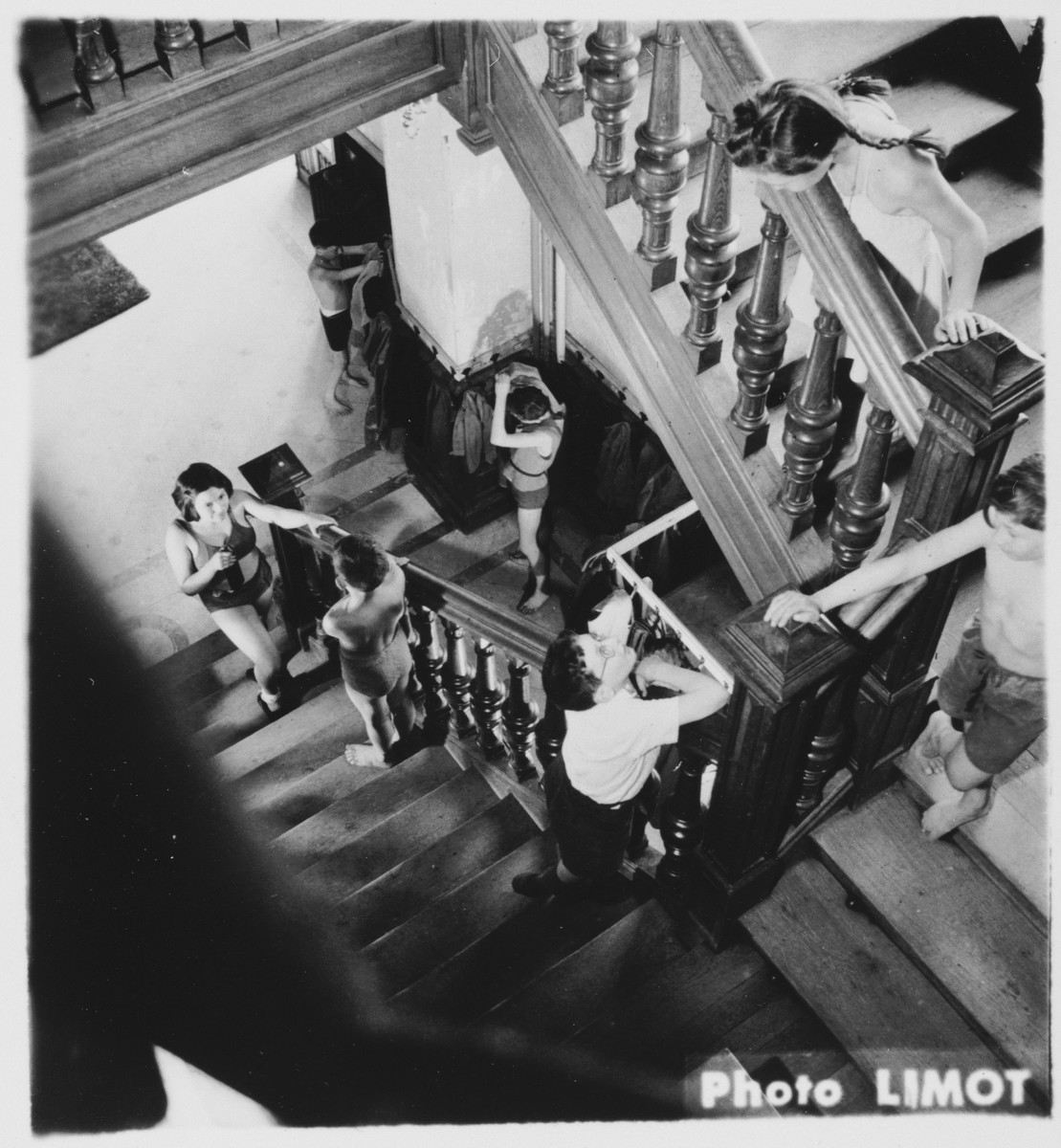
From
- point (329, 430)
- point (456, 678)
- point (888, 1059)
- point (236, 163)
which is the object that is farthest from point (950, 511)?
point (329, 430)

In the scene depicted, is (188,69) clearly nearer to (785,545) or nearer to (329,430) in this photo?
(785,545)

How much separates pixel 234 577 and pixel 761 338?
2.65 m

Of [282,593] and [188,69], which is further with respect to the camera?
[282,593]

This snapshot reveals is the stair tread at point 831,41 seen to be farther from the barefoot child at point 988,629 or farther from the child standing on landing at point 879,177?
the barefoot child at point 988,629

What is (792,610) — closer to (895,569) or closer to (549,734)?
(895,569)

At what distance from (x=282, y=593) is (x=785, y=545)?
2759 millimetres

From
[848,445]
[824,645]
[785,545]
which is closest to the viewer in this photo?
[824,645]

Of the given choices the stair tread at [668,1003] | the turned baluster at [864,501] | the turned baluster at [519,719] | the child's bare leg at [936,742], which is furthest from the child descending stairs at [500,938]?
the turned baluster at [864,501]

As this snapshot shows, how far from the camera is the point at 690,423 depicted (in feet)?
13.0

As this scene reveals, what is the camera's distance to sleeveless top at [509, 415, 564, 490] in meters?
6.12

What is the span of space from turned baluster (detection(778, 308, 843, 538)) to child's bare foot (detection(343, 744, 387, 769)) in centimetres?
207

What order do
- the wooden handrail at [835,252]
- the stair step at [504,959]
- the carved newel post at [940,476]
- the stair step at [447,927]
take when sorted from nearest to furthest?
the carved newel post at [940,476]
the wooden handrail at [835,252]
the stair step at [504,959]
the stair step at [447,927]

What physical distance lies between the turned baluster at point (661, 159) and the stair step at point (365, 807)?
201cm

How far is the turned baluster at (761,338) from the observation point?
11.0 feet
